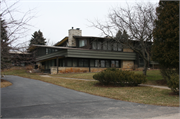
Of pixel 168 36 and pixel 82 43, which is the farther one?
pixel 82 43

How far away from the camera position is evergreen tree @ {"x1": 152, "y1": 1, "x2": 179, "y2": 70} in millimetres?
13609

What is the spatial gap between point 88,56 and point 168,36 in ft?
55.9

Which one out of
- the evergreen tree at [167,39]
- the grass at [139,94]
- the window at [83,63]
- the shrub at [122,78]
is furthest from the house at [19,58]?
the window at [83,63]

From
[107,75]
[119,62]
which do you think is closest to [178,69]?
[107,75]

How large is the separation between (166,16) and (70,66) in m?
19.0

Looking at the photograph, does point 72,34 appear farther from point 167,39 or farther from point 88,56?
point 167,39

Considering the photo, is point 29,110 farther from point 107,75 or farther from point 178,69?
point 178,69

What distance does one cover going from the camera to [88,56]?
1168 inches

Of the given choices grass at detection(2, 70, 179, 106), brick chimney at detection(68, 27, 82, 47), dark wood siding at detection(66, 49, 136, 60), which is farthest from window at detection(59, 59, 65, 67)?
grass at detection(2, 70, 179, 106)

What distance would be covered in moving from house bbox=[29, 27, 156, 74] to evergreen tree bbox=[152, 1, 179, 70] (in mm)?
14257

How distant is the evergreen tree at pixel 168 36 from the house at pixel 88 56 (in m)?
14.3

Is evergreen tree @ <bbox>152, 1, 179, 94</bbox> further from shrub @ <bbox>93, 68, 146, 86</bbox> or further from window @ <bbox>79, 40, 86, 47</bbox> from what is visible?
window @ <bbox>79, 40, 86, 47</bbox>

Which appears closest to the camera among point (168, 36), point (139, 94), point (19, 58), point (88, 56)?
point (19, 58)

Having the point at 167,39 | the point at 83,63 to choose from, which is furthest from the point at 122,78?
the point at 83,63
